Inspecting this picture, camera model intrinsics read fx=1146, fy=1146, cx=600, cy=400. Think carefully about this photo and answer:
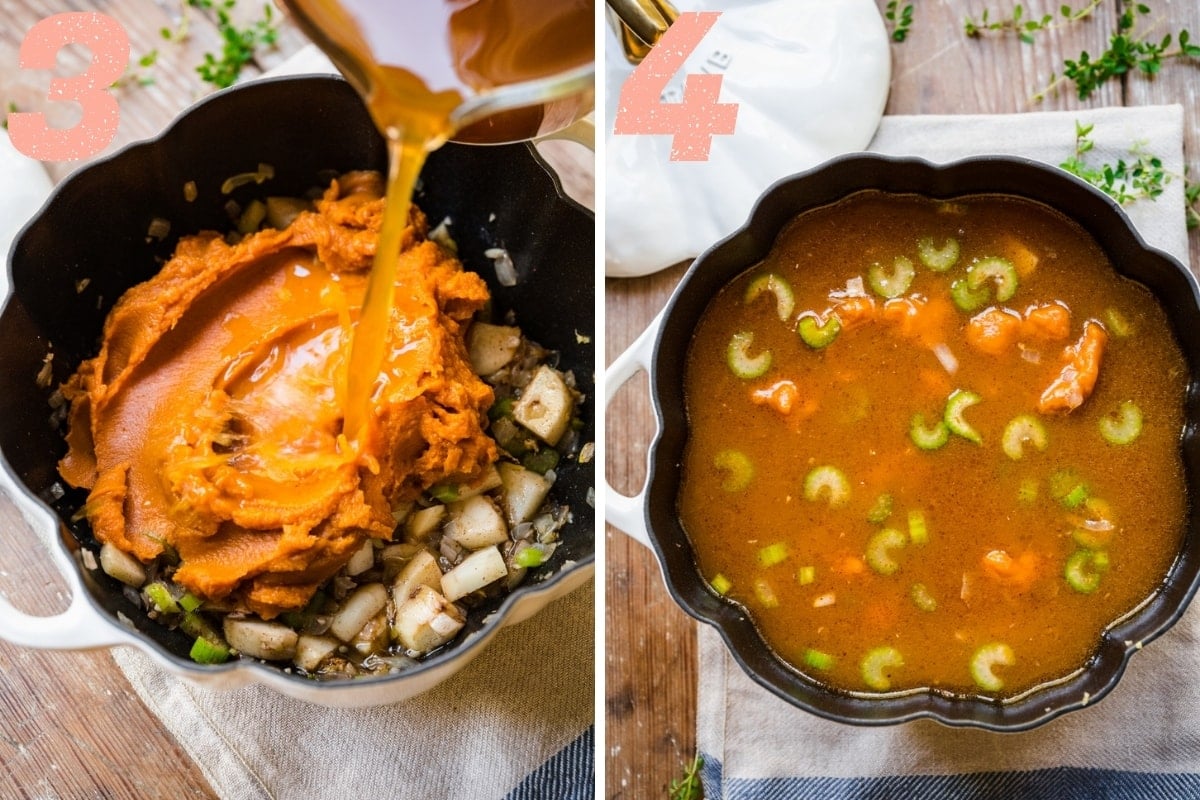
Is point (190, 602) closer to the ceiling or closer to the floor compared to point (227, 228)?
closer to the floor

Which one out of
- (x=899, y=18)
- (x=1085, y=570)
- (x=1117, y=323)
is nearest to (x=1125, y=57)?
(x=899, y=18)

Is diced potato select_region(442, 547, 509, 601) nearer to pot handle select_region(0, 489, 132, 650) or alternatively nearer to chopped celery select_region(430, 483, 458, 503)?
chopped celery select_region(430, 483, 458, 503)

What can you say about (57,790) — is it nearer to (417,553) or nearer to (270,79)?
(417,553)

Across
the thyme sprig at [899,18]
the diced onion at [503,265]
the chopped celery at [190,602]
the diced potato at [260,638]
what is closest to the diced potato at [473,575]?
the diced potato at [260,638]

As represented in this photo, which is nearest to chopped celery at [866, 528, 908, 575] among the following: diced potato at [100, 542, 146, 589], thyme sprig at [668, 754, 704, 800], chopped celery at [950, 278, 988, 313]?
chopped celery at [950, 278, 988, 313]

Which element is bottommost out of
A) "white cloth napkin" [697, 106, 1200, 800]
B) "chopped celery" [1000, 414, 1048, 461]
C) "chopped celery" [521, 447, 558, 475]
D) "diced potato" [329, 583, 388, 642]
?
"white cloth napkin" [697, 106, 1200, 800]

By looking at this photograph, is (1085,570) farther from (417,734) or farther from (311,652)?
(311,652)
